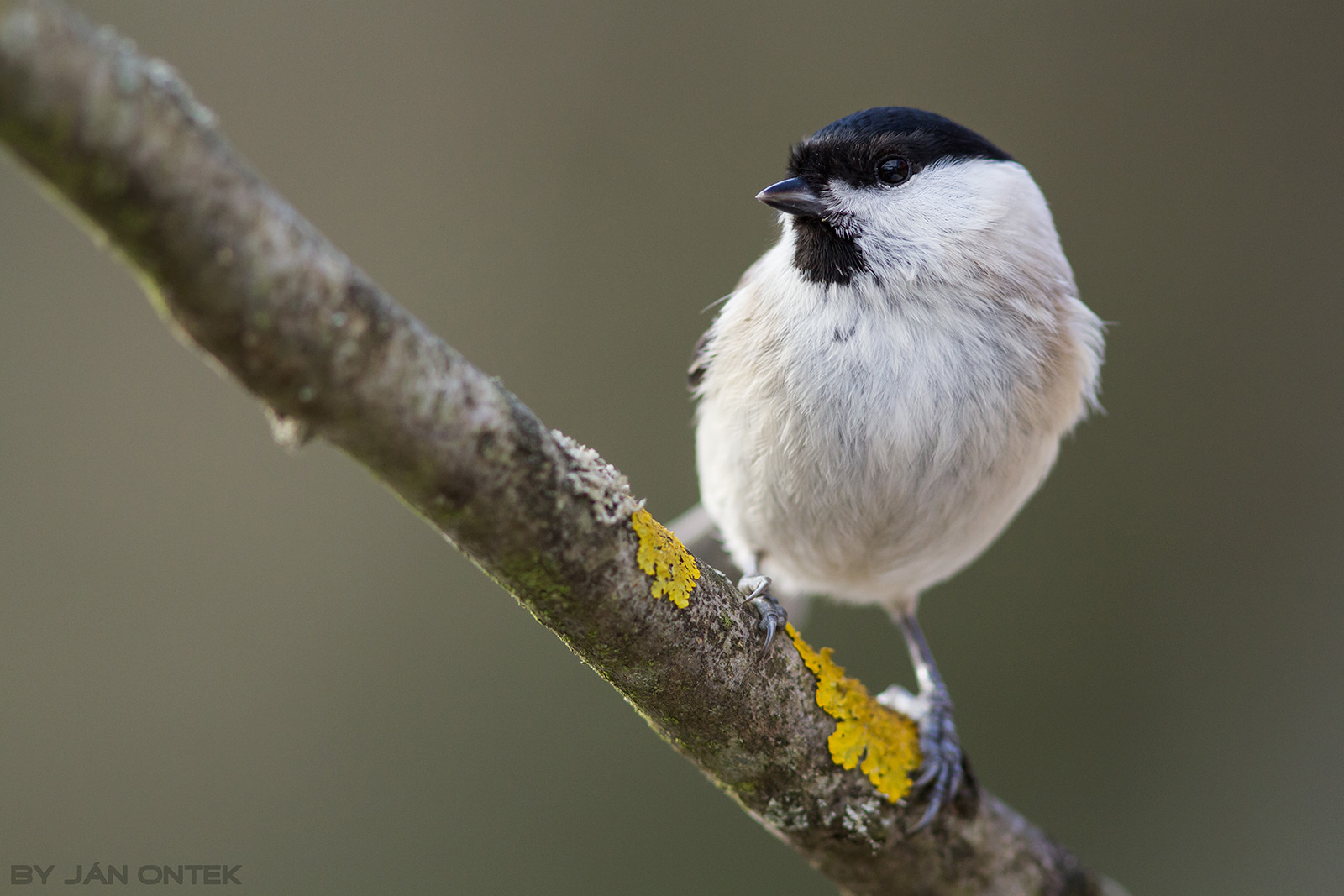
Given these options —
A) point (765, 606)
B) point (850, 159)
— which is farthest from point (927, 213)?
point (765, 606)

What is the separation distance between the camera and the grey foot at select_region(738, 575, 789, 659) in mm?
1249

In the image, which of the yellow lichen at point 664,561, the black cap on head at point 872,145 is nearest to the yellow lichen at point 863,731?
the yellow lichen at point 664,561

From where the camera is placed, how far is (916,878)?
154cm

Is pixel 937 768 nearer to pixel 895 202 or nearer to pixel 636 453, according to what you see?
pixel 895 202

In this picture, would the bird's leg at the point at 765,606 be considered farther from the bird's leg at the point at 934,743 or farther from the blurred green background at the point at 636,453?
the blurred green background at the point at 636,453

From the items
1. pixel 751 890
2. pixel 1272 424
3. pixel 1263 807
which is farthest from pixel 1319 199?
pixel 751 890

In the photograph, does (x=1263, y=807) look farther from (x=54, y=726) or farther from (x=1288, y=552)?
(x=54, y=726)

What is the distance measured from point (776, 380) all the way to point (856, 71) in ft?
5.36

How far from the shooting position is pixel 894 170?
159 cm

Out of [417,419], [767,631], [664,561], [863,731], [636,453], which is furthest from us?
[636,453]

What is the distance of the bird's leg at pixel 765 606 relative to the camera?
125 centimetres

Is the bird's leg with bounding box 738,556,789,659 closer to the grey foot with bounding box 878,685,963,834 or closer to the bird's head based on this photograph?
the grey foot with bounding box 878,685,963,834

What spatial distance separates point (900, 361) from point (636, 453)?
1.48 meters

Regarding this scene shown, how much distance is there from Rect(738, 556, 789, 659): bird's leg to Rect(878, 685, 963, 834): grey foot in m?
0.36
